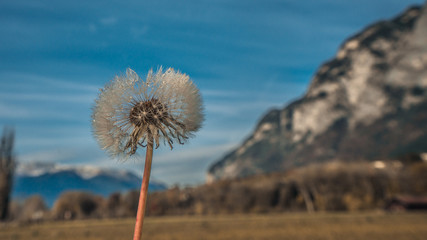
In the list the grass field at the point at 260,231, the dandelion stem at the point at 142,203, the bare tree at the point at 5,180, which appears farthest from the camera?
the bare tree at the point at 5,180

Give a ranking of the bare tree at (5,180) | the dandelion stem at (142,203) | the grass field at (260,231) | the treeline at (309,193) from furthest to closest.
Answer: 1. the treeline at (309,193)
2. the bare tree at (5,180)
3. the grass field at (260,231)
4. the dandelion stem at (142,203)

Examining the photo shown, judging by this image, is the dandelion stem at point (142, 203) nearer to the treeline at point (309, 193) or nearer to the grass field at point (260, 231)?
the grass field at point (260, 231)

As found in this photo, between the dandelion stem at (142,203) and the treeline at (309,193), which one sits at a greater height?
the treeline at (309,193)

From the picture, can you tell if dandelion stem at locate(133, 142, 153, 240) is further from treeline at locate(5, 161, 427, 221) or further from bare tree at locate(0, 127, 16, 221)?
treeline at locate(5, 161, 427, 221)

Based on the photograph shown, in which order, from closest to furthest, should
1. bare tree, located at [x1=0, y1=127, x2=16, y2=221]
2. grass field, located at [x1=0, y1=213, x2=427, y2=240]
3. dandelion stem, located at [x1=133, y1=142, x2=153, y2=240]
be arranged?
dandelion stem, located at [x1=133, y1=142, x2=153, y2=240] → grass field, located at [x1=0, y1=213, x2=427, y2=240] → bare tree, located at [x1=0, y1=127, x2=16, y2=221]

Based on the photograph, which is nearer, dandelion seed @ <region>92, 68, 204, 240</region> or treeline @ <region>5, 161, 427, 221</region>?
dandelion seed @ <region>92, 68, 204, 240</region>

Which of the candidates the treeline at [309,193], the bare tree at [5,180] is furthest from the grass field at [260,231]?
the treeline at [309,193]

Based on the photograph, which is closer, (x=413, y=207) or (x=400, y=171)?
A: (x=413, y=207)

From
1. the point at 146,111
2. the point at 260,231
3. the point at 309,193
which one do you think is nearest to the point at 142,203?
the point at 146,111

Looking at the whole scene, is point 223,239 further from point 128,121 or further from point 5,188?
point 5,188

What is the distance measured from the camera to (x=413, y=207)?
109 meters

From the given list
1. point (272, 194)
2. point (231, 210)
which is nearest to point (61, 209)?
point (231, 210)

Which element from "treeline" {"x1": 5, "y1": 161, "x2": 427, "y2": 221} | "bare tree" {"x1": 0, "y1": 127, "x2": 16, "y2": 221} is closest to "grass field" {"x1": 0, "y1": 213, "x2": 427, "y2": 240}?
"bare tree" {"x1": 0, "y1": 127, "x2": 16, "y2": 221}

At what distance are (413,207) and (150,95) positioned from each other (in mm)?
122194
